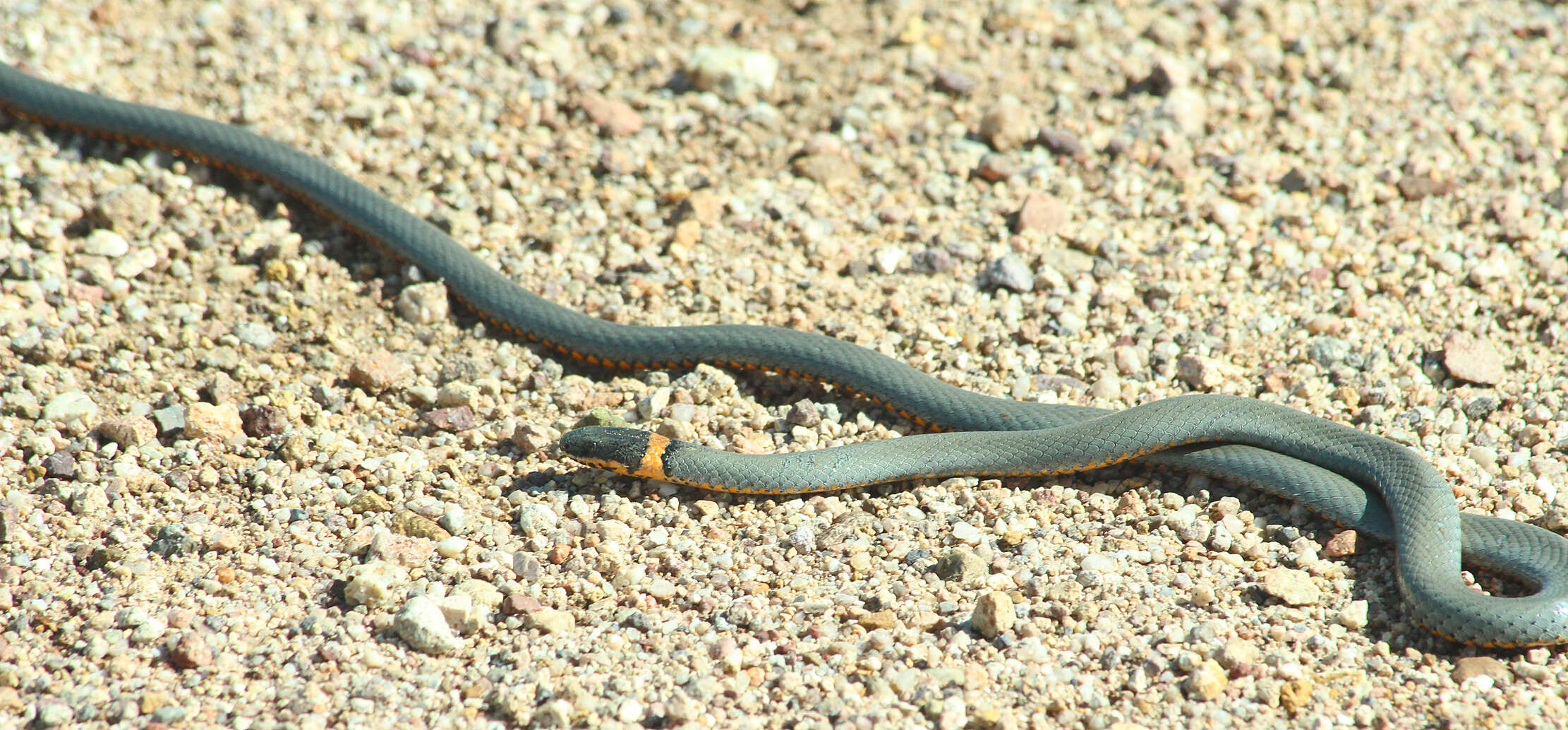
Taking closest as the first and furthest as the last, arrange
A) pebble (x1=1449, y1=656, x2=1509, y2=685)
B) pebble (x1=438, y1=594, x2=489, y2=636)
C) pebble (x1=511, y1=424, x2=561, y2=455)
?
pebble (x1=1449, y1=656, x2=1509, y2=685), pebble (x1=438, y1=594, x2=489, y2=636), pebble (x1=511, y1=424, x2=561, y2=455)

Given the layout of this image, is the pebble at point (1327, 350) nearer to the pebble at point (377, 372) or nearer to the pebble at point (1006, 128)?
the pebble at point (1006, 128)

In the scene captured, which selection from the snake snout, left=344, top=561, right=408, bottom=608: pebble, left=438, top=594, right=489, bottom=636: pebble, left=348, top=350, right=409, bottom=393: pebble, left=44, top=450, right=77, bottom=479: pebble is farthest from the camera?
left=348, top=350, right=409, bottom=393: pebble

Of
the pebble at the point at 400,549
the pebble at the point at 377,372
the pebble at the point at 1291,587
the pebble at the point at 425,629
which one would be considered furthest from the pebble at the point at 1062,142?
the pebble at the point at 425,629

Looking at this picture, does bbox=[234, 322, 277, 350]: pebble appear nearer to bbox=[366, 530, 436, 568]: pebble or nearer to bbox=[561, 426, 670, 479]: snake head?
bbox=[366, 530, 436, 568]: pebble

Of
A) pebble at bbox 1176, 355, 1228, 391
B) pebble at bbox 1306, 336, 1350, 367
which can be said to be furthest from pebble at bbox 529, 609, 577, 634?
pebble at bbox 1306, 336, 1350, 367

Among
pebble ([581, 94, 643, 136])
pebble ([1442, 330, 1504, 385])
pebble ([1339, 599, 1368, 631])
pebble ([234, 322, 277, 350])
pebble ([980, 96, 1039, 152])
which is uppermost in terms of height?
pebble ([980, 96, 1039, 152])

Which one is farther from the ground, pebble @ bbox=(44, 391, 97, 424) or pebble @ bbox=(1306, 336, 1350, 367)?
pebble @ bbox=(1306, 336, 1350, 367)

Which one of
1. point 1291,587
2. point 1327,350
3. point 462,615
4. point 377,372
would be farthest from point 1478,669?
point 377,372
